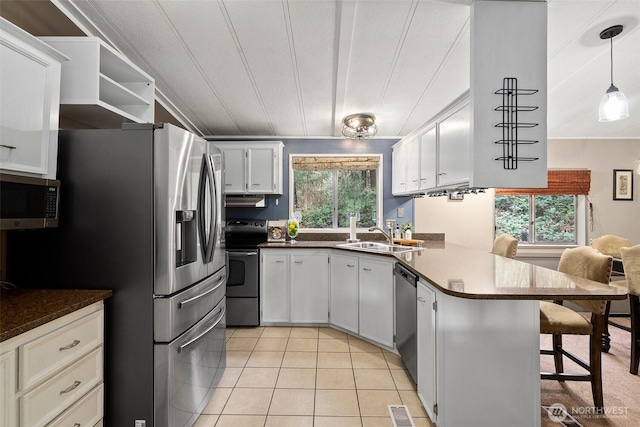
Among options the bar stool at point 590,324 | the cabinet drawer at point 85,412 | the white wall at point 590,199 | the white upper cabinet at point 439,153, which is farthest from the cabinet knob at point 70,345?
the white wall at point 590,199

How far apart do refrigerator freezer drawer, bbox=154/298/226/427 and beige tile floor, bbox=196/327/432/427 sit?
0.50 feet

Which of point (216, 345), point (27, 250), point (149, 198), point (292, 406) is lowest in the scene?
point (292, 406)

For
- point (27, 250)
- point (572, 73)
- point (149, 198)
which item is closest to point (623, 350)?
point (572, 73)

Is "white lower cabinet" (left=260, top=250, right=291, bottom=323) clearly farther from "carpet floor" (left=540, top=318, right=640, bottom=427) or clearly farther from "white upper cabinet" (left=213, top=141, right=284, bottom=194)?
"carpet floor" (left=540, top=318, right=640, bottom=427)

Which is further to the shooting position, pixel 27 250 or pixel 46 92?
pixel 27 250

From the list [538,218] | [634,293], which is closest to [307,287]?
[634,293]

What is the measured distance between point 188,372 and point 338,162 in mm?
3093

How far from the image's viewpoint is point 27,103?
1.33 m

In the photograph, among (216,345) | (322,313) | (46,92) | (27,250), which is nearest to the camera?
(46,92)

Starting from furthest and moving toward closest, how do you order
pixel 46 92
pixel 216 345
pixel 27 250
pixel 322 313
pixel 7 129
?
pixel 322 313 < pixel 216 345 < pixel 27 250 < pixel 46 92 < pixel 7 129

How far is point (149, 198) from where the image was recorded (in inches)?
64.7

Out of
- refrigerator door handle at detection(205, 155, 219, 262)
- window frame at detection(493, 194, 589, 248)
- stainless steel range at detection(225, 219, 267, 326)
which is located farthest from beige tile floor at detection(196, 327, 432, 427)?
window frame at detection(493, 194, 589, 248)

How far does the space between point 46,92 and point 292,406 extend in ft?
7.42

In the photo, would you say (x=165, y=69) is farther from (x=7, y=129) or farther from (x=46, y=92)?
(x=7, y=129)
